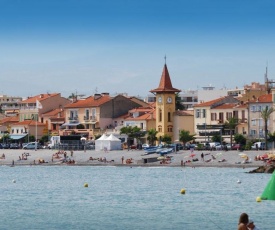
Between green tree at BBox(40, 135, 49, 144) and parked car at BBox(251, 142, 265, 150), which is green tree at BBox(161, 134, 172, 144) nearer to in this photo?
parked car at BBox(251, 142, 265, 150)

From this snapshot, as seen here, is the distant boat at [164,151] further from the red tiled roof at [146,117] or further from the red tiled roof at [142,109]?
the red tiled roof at [142,109]

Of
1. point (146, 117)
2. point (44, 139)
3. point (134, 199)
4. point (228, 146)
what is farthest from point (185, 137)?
point (134, 199)

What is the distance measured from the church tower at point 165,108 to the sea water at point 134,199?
101ft

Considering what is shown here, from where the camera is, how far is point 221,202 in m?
59.9

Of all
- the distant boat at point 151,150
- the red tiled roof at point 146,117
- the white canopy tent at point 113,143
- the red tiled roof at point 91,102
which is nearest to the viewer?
the distant boat at point 151,150

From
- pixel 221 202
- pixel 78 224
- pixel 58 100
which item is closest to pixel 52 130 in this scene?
pixel 58 100

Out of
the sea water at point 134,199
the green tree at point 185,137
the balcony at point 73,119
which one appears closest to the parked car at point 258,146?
the green tree at point 185,137

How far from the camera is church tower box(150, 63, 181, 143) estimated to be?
419 feet

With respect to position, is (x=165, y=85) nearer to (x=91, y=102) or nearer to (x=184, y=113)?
(x=184, y=113)

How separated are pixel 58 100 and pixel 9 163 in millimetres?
39876

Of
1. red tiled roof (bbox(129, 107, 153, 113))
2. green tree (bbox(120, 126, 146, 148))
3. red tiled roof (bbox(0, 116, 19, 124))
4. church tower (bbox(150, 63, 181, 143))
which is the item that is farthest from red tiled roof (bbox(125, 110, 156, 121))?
red tiled roof (bbox(0, 116, 19, 124))

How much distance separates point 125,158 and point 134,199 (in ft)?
143

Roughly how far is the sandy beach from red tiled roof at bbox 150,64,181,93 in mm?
16608

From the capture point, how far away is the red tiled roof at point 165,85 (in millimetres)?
129375
